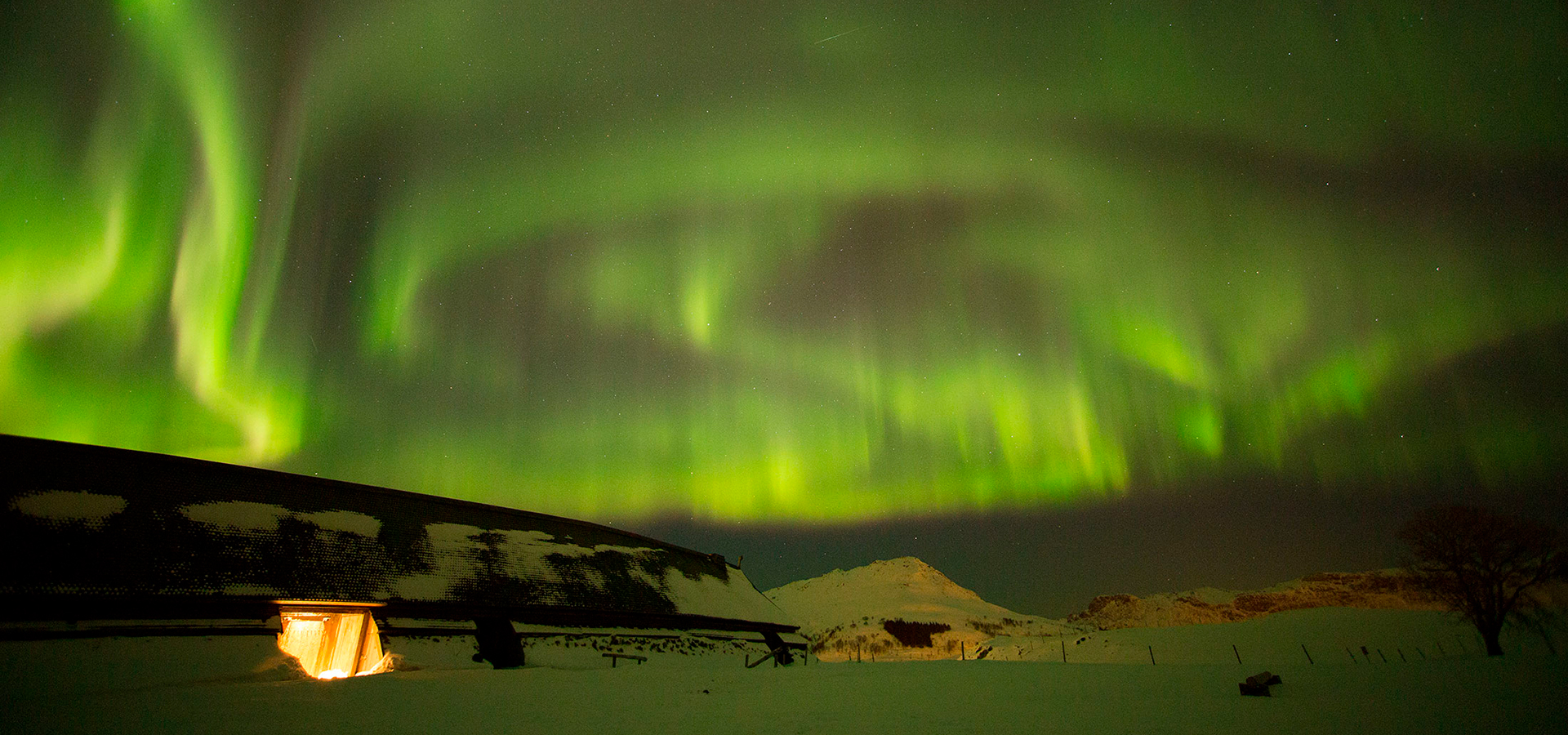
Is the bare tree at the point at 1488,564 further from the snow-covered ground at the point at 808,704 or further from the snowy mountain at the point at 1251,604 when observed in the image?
the snowy mountain at the point at 1251,604

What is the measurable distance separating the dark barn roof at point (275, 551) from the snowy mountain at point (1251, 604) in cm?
9370

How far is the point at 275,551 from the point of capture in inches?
933

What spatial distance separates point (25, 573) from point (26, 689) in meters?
3.64

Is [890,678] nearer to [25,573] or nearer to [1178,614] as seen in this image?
[25,573]

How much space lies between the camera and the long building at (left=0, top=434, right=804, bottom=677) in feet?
63.0

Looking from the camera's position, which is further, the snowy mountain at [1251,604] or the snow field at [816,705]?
the snowy mountain at [1251,604]

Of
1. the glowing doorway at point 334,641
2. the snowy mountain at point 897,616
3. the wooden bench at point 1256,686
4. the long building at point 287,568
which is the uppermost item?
the long building at point 287,568

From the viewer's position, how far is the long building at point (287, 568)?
19.2m

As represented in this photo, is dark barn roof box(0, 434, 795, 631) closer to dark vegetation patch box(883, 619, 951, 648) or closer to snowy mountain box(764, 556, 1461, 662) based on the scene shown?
snowy mountain box(764, 556, 1461, 662)

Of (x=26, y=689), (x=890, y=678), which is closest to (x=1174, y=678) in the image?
(x=890, y=678)

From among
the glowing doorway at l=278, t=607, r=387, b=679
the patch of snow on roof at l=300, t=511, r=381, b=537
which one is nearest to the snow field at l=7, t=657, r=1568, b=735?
the glowing doorway at l=278, t=607, r=387, b=679

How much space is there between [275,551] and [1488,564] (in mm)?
59548

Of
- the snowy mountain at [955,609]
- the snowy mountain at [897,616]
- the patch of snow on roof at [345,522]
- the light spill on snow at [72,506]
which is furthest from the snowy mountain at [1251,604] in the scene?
the light spill on snow at [72,506]

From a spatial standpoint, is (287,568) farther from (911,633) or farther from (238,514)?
(911,633)
